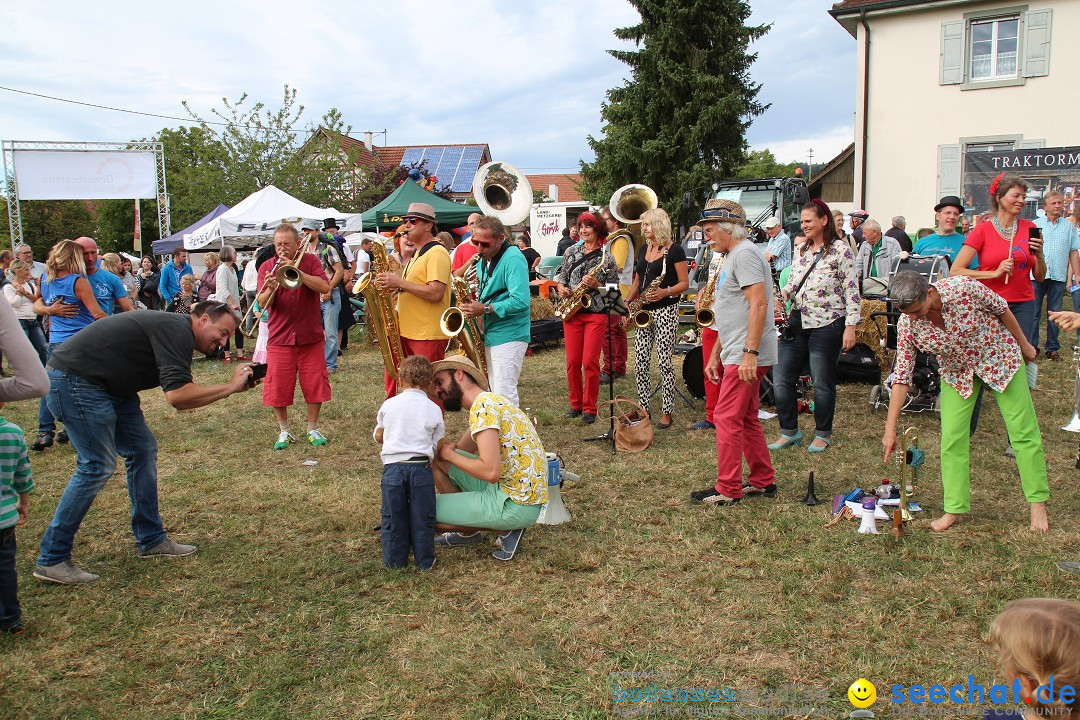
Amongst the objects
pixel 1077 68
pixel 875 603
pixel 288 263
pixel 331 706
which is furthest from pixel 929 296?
pixel 1077 68

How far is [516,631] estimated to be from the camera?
138 inches

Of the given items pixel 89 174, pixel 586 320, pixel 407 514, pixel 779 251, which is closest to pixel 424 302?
pixel 586 320

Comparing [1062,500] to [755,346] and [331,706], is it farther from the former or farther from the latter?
[331,706]

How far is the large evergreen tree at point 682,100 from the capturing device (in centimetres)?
2275

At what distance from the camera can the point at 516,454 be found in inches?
165

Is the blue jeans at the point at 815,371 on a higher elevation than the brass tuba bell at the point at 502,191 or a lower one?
lower

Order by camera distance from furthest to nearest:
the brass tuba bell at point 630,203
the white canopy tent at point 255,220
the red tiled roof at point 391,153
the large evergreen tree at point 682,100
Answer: the red tiled roof at point 391,153 < the large evergreen tree at point 682,100 < the white canopy tent at point 255,220 < the brass tuba bell at point 630,203

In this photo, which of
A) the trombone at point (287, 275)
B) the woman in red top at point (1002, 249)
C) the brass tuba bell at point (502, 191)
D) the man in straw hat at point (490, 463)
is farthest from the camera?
the brass tuba bell at point (502, 191)

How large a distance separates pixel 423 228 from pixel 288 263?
117 cm

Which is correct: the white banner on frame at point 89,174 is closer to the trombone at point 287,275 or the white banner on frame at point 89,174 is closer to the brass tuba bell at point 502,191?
the brass tuba bell at point 502,191

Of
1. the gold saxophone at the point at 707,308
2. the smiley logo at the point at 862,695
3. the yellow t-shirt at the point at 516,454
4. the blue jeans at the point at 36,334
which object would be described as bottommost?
the smiley logo at the point at 862,695

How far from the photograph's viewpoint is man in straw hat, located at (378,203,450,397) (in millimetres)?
5949

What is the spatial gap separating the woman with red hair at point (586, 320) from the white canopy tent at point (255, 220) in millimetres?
9977

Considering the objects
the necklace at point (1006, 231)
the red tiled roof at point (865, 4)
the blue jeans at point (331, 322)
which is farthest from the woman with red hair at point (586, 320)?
the red tiled roof at point (865, 4)
